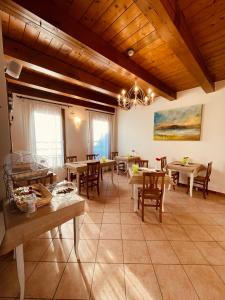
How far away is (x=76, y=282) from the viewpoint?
1.49 metres

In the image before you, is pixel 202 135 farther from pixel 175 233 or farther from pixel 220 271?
pixel 220 271

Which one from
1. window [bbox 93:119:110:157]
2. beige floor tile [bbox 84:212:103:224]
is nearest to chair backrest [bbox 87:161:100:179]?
beige floor tile [bbox 84:212:103:224]

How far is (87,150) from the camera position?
5.67 meters

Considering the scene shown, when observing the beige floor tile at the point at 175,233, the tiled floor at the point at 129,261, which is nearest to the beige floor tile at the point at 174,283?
the tiled floor at the point at 129,261

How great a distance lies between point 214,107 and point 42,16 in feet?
13.4

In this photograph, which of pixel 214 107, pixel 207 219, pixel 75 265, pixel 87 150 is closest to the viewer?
pixel 75 265

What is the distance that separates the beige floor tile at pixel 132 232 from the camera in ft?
7.11

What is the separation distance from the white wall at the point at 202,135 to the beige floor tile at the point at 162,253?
273cm

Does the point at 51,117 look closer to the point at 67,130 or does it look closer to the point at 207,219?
the point at 67,130

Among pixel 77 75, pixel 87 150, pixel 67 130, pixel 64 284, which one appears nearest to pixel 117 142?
pixel 87 150

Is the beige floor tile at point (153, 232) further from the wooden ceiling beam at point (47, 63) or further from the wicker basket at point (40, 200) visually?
the wooden ceiling beam at point (47, 63)

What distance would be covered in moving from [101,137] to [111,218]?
3886mm

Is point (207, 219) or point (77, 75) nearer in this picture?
point (207, 219)

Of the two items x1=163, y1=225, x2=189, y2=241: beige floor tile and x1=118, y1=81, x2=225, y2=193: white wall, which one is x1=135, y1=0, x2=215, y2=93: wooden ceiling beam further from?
x1=163, y1=225, x2=189, y2=241: beige floor tile
